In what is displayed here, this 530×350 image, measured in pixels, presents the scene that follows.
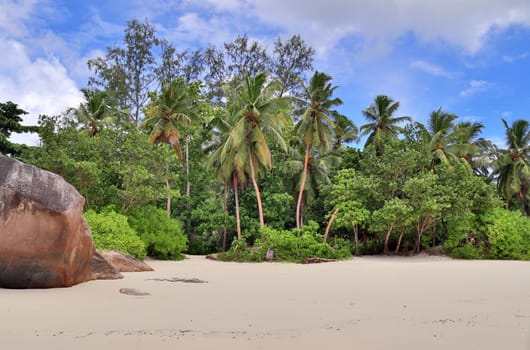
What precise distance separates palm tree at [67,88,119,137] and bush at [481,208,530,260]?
21.3 metres

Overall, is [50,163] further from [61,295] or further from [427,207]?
[427,207]

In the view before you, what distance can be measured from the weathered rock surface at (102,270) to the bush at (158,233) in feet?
31.2

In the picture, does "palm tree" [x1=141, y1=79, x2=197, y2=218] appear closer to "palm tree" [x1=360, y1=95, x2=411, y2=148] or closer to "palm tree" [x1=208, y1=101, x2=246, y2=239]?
"palm tree" [x1=208, y1=101, x2=246, y2=239]

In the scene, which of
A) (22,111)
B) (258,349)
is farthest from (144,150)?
(258,349)

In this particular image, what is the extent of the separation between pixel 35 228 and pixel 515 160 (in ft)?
106

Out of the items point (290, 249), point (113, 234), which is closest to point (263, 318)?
point (113, 234)

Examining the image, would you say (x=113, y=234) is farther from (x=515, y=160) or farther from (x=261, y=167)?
(x=515, y=160)

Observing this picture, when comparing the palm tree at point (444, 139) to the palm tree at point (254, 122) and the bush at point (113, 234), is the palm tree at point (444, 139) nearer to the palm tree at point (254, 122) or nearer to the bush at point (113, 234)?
the palm tree at point (254, 122)

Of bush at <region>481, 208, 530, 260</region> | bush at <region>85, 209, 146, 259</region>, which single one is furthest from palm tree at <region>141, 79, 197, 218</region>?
bush at <region>481, 208, 530, 260</region>

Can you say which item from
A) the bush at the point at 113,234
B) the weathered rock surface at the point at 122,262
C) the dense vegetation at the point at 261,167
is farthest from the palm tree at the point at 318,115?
the weathered rock surface at the point at 122,262

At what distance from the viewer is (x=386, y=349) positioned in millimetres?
3539

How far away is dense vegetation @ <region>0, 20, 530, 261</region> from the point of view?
17.8 meters

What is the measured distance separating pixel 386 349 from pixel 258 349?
1.12m

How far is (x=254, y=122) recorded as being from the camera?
2089cm
